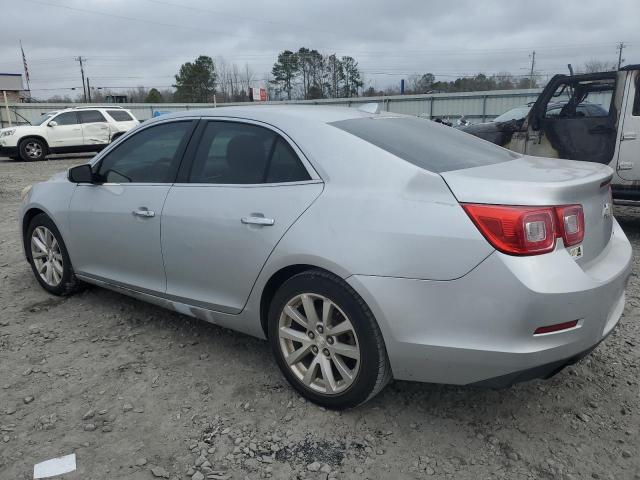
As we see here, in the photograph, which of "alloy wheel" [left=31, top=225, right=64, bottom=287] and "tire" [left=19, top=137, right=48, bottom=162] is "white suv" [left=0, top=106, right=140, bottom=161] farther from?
"alloy wheel" [left=31, top=225, right=64, bottom=287]

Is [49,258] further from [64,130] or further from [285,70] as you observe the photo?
[285,70]

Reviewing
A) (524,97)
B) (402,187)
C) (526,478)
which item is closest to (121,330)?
(402,187)

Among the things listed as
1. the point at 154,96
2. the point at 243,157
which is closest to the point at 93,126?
the point at 243,157

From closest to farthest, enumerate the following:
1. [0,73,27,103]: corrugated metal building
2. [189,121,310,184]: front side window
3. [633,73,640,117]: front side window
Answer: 1. [189,121,310,184]: front side window
2. [633,73,640,117]: front side window
3. [0,73,27,103]: corrugated metal building

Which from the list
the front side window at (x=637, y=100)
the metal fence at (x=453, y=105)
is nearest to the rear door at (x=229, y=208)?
the front side window at (x=637, y=100)

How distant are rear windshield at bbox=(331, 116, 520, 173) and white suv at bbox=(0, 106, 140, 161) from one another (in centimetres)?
1651

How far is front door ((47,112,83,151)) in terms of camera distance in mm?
17641

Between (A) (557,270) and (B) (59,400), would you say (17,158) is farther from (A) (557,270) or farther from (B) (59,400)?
(A) (557,270)

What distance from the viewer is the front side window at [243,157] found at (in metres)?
2.86

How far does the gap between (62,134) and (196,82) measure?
40757mm

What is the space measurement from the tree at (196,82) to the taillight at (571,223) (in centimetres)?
5653

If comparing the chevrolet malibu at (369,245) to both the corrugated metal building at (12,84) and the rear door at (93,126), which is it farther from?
the corrugated metal building at (12,84)

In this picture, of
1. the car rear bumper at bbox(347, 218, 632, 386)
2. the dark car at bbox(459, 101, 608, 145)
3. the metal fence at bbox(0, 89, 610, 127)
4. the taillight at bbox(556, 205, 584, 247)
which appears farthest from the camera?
the metal fence at bbox(0, 89, 610, 127)

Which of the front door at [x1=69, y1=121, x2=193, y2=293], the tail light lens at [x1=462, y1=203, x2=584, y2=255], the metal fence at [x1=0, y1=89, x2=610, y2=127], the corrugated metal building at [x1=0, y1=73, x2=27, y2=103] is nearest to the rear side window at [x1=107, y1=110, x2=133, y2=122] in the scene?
the metal fence at [x1=0, y1=89, x2=610, y2=127]
